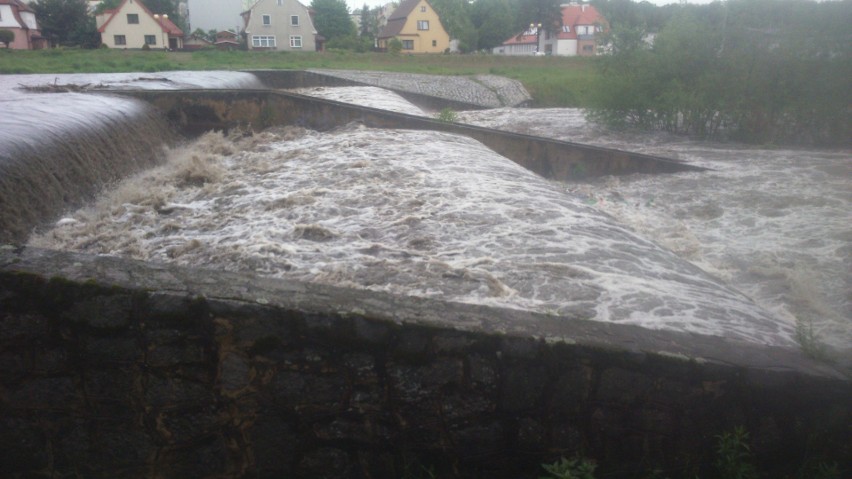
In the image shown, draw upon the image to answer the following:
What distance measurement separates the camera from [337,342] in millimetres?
2857

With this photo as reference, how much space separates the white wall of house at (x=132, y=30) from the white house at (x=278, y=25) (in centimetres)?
720

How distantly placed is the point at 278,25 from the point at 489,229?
166ft

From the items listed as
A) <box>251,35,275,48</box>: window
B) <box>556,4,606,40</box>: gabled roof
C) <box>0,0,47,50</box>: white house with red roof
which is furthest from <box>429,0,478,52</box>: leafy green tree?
<box>0,0,47,50</box>: white house with red roof

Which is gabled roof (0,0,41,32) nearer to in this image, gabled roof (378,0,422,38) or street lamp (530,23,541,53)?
gabled roof (378,0,422,38)

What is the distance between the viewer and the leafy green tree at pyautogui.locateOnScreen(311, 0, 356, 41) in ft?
213

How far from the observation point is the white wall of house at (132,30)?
44.8 m

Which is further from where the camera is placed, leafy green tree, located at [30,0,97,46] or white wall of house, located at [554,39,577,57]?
white wall of house, located at [554,39,577,57]

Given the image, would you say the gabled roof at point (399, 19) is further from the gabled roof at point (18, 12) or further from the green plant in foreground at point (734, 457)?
the green plant in foreground at point (734, 457)

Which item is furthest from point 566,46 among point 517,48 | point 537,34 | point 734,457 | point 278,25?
point 734,457

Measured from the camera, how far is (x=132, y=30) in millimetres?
46000

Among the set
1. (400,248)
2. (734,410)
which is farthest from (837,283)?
(734,410)

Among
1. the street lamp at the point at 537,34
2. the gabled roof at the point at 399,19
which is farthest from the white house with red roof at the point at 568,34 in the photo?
the gabled roof at the point at 399,19

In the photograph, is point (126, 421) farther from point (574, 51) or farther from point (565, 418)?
point (574, 51)

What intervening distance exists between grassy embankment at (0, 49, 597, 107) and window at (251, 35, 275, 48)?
19198mm
